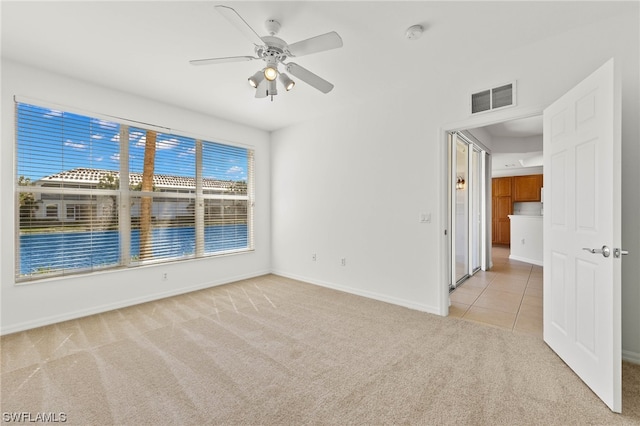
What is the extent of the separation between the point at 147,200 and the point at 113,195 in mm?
404

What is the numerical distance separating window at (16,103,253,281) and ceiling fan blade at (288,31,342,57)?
285 centimetres

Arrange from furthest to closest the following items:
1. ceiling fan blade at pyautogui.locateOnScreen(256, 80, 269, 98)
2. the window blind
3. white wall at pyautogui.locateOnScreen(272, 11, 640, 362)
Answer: the window blind → ceiling fan blade at pyautogui.locateOnScreen(256, 80, 269, 98) → white wall at pyautogui.locateOnScreen(272, 11, 640, 362)

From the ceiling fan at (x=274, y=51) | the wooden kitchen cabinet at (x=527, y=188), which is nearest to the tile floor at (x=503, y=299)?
the ceiling fan at (x=274, y=51)

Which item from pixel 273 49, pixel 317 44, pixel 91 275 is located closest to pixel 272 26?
pixel 273 49

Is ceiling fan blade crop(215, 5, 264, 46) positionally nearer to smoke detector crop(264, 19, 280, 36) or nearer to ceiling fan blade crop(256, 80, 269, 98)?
smoke detector crop(264, 19, 280, 36)

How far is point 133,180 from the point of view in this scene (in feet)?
12.3

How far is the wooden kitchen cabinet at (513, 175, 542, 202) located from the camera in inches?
322

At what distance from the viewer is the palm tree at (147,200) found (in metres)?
3.85

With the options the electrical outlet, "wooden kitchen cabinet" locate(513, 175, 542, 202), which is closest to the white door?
the electrical outlet

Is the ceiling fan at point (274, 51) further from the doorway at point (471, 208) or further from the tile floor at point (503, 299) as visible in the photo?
the doorway at point (471, 208)

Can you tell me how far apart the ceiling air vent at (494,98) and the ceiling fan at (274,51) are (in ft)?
5.46

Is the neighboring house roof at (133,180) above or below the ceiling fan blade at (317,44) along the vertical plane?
below

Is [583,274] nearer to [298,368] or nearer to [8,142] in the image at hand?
[298,368]

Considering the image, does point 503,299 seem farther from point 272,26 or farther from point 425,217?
point 272,26
